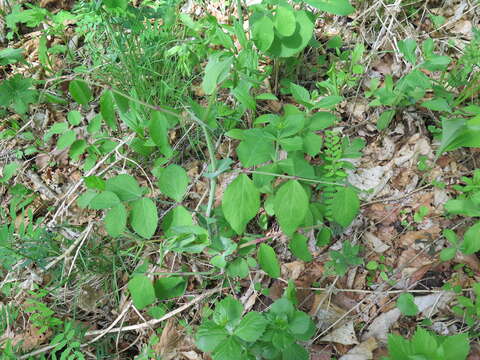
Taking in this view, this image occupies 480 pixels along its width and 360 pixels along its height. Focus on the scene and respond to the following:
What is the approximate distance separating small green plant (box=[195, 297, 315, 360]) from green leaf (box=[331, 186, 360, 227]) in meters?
0.36

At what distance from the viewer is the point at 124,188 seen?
1205mm

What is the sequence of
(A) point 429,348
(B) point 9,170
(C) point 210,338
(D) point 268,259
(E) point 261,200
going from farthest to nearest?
(B) point 9,170
(E) point 261,200
(D) point 268,259
(C) point 210,338
(A) point 429,348

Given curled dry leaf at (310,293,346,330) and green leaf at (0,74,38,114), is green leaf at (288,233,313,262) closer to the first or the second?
curled dry leaf at (310,293,346,330)

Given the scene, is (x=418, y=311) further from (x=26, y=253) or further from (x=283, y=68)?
(x=26, y=253)

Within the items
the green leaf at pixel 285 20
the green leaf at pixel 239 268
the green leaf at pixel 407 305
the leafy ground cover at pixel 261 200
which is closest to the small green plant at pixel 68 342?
the leafy ground cover at pixel 261 200

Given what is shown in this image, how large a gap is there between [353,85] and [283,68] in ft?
1.34

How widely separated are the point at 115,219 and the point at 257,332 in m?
0.60

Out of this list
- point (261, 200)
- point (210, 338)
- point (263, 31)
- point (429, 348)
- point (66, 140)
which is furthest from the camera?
point (66, 140)

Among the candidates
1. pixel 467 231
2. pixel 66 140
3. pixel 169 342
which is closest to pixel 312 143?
pixel 467 231

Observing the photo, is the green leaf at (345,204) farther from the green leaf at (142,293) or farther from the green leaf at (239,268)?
the green leaf at (142,293)

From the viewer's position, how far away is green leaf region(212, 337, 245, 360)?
39.6 inches

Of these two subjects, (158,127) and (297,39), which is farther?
(297,39)

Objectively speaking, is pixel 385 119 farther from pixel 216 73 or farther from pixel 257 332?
pixel 257 332

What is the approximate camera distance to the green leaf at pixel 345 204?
1.20 meters
